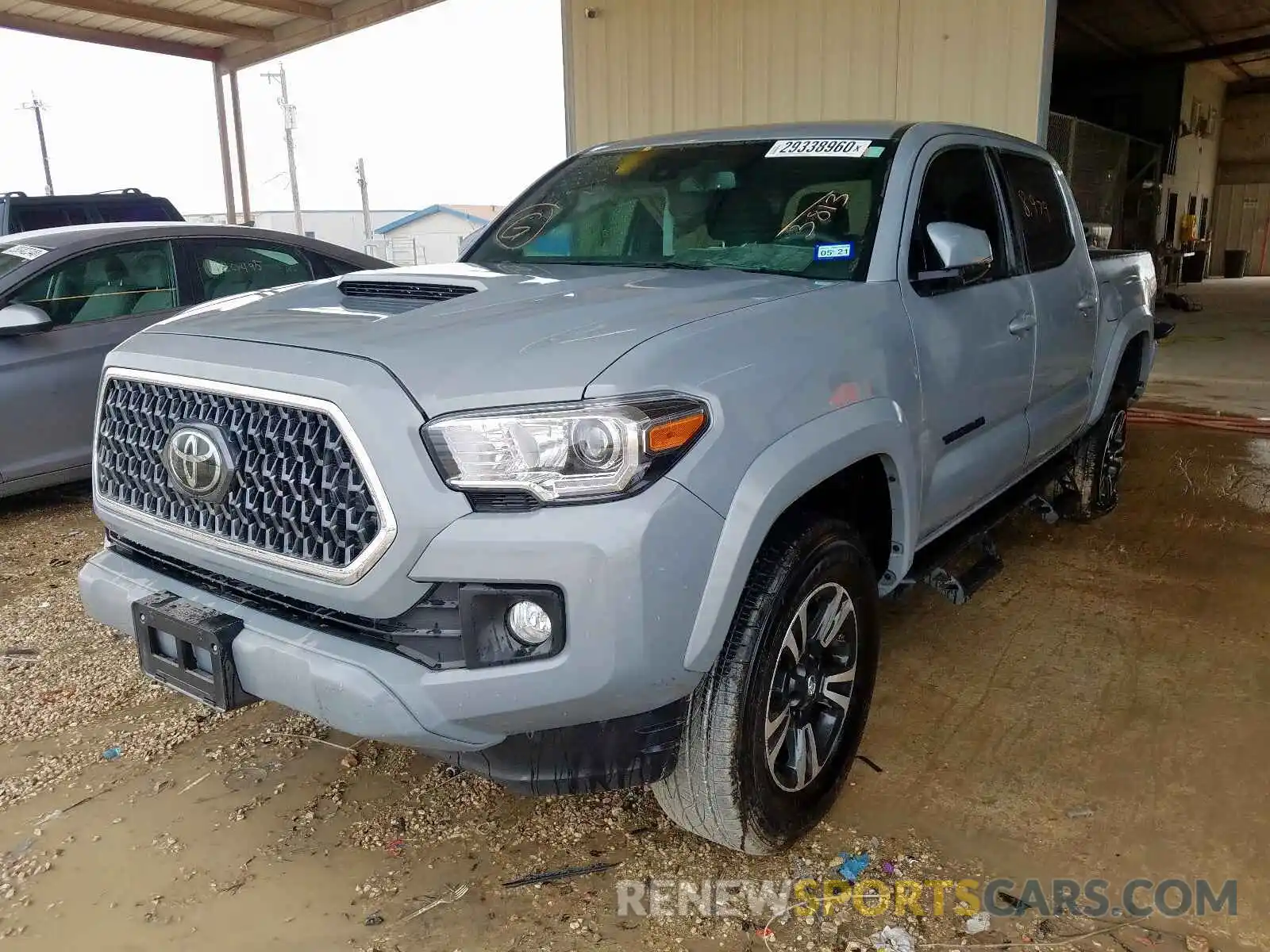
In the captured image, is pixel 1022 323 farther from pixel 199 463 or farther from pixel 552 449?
pixel 199 463

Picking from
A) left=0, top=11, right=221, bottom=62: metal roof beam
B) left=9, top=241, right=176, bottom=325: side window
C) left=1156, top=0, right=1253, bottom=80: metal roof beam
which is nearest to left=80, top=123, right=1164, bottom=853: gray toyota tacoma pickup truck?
left=9, top=241, right=176, bottom=325: side window

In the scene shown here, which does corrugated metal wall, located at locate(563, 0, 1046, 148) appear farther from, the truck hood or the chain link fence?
the truck hood

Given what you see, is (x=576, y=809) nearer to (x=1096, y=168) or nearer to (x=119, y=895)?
(x=119, y=895)

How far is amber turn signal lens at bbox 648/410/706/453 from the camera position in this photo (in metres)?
1.89

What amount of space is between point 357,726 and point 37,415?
165 inches

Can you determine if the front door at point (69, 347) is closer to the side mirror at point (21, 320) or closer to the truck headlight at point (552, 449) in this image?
the side mirror at point (21, 320)

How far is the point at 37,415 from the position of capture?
5137 mm

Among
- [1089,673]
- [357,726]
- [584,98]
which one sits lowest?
[1089,673]

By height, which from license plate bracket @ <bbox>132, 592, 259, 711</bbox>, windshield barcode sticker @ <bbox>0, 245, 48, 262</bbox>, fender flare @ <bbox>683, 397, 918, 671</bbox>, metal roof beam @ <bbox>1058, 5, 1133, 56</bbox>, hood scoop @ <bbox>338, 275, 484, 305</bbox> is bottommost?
license plate bracket @ <bbox>132, 592, 259, 711</bbox>

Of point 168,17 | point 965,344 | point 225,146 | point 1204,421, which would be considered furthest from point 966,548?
point 225,146

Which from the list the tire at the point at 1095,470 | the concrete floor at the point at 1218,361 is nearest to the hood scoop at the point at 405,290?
the tire at the point at 1095,470

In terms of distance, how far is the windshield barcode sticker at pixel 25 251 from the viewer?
529cm

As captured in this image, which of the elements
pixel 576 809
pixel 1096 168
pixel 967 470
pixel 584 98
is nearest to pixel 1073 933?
pixel 576 809

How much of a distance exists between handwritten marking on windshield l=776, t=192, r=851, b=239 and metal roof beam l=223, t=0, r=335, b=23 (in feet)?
37.1
